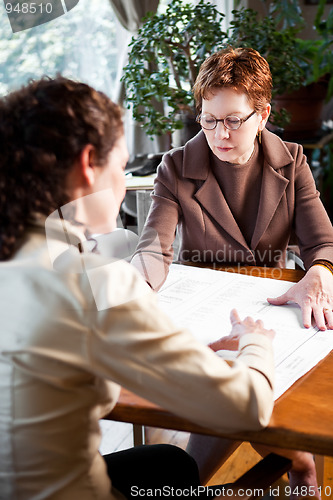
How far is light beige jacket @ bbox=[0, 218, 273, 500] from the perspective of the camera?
0.75 m

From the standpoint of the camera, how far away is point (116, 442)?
214cm

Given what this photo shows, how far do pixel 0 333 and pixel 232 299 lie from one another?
74 cm

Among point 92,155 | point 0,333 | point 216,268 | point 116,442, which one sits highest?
point 92,155

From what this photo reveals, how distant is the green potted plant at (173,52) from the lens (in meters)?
2.84

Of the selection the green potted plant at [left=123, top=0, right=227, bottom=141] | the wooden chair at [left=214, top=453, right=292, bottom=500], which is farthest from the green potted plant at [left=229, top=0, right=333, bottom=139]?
the wooden chair at [left=214, top=453, right=292, bottom=500]

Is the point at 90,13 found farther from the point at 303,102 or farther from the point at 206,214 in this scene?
the point at 206,214

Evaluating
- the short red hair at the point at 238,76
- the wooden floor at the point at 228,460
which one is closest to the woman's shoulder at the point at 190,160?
the short red hair at the point at 238,76

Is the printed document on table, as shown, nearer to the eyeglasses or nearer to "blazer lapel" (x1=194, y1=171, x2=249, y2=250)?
"blazer lapel" (x1=194, y1=171, x2=249, y2=250)

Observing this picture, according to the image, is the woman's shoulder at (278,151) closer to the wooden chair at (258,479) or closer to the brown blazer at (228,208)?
the brown blazer at (228,208)

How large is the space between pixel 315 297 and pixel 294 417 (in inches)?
18.1

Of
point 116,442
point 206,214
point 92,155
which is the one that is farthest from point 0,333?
point 116,442

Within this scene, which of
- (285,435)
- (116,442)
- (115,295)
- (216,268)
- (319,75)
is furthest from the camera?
(319,75)

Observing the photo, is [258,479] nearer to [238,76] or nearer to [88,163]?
[88,163]

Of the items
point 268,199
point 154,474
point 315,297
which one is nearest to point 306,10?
point 268,199
